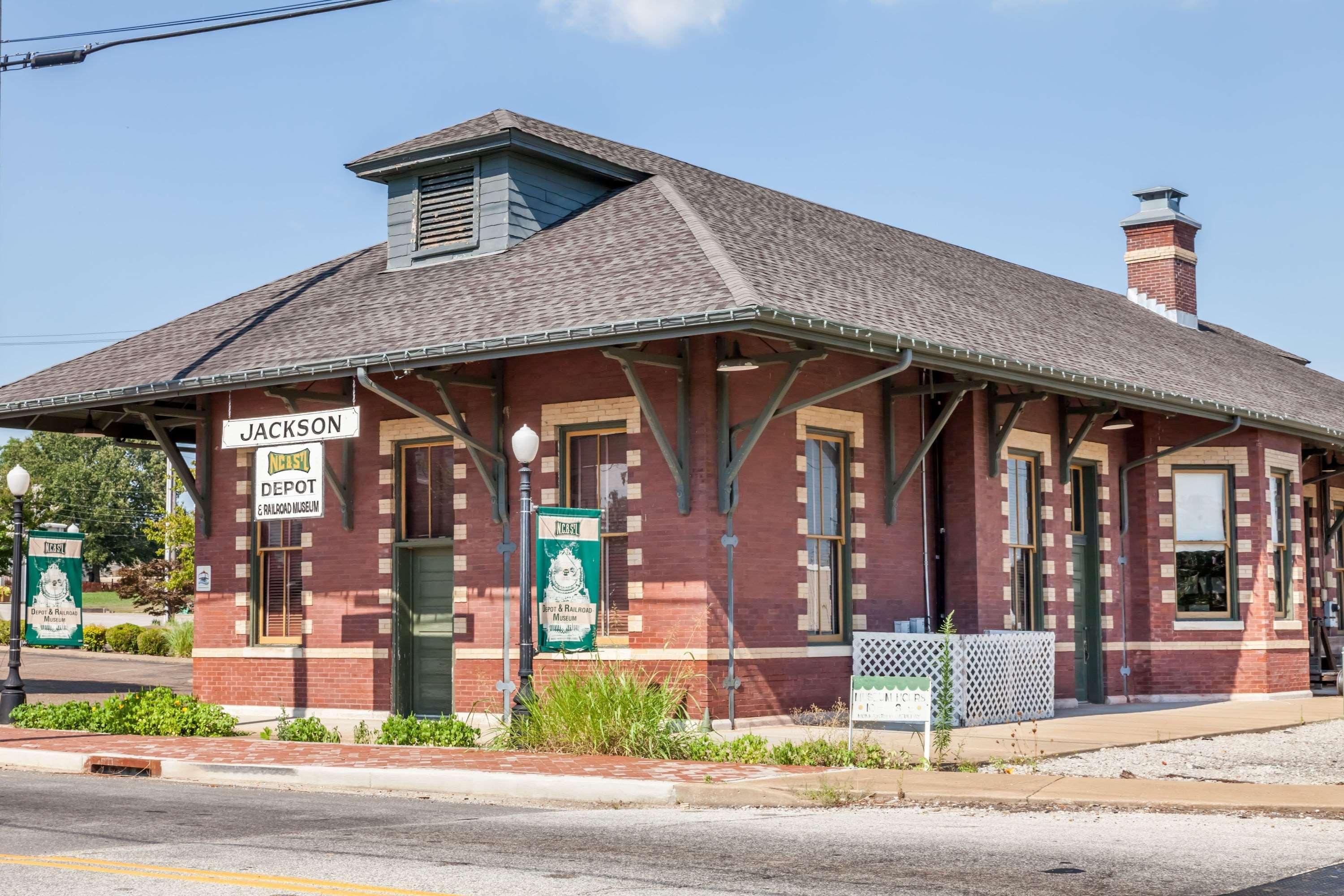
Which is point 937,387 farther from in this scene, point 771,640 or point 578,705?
point 578,705

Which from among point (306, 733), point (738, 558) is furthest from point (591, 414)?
point (306, 733)

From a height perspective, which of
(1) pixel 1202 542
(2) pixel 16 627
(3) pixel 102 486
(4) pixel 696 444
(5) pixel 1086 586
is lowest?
(2) pixel 16 627

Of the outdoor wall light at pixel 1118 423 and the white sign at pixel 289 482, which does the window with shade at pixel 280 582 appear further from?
the outdoor wall light at pixel 1118 423

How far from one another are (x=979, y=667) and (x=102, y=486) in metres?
88.3

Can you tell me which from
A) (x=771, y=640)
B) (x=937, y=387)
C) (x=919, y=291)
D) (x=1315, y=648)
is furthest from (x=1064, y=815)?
(x=1315, y=648)

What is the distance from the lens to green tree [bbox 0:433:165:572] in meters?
95.2

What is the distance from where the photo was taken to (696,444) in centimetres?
1698

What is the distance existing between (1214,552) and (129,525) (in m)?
86.2

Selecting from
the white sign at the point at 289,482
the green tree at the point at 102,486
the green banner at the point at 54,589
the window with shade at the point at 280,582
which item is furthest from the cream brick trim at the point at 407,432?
the green tree at the point at 102,486

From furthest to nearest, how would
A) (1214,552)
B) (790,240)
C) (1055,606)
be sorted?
(1214,552) → (1055,606) → (790,240)

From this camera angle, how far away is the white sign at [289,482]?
18391 millimetres

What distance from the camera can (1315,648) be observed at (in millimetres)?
26531

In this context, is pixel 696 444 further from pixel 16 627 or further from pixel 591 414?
pixel 16 627

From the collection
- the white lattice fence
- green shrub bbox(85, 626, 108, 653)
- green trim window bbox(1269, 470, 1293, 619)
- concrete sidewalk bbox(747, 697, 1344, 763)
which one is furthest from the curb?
green shrub bbox(85, 626, 108, 653)
